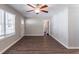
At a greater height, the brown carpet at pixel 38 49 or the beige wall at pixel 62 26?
the beige wall at pixel 62 26

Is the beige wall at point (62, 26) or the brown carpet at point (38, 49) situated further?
the beige wall at point (62, 26)

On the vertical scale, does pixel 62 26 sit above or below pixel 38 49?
above

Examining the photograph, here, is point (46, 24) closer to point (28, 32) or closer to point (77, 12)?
point (28, 32)

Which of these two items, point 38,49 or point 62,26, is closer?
point 38,49

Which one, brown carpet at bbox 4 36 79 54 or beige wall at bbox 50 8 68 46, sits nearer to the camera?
brown carpet at bbox 4 36 79 54

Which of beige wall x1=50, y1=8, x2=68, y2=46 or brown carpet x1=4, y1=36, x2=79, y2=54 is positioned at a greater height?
beige wall x1=50, y1=8, x2=68, y2=46
